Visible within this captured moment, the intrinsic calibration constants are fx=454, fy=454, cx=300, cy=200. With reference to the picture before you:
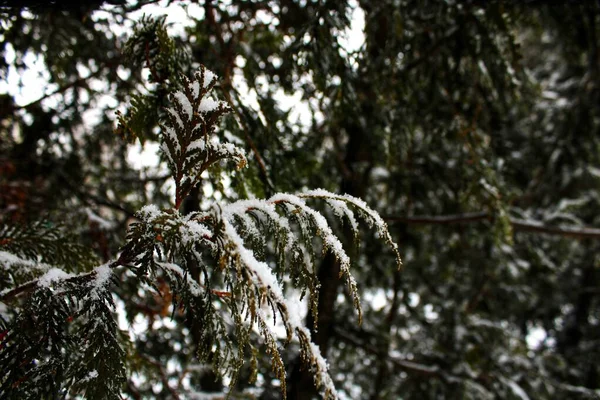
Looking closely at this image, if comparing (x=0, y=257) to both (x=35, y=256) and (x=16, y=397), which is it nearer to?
(x=35, y=256)

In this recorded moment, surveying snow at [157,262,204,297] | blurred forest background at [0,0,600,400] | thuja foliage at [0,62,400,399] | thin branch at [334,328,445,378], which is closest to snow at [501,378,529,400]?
blurred forest background at [0,0,600,400]

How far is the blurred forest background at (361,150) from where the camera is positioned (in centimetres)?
244

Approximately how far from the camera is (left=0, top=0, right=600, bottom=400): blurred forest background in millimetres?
2439

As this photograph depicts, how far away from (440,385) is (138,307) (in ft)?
12.7

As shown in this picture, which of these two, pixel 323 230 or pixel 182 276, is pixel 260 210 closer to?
pixel 323 230

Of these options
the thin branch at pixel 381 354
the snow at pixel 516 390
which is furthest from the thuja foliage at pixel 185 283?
the snow at pixel 516 390

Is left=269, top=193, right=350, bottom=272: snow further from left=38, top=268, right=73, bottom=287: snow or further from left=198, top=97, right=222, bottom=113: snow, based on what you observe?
left=38, top=268, right=73, bottom=287: snow

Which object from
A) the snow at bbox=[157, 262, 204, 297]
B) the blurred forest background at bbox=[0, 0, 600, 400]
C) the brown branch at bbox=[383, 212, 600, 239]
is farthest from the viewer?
the brown branch at bbox=[383, 212, 600, 239]

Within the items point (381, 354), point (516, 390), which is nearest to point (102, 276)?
point (381, 354)

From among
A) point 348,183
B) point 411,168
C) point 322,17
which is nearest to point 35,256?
point 322,17

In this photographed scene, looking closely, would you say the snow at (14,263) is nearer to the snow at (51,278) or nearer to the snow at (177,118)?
the snow at (51,278)

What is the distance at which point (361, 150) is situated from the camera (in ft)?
14.8

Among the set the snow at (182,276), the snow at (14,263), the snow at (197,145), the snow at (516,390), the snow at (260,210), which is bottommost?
the snow at (516,390)

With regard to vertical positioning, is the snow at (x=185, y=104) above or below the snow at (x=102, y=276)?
above
